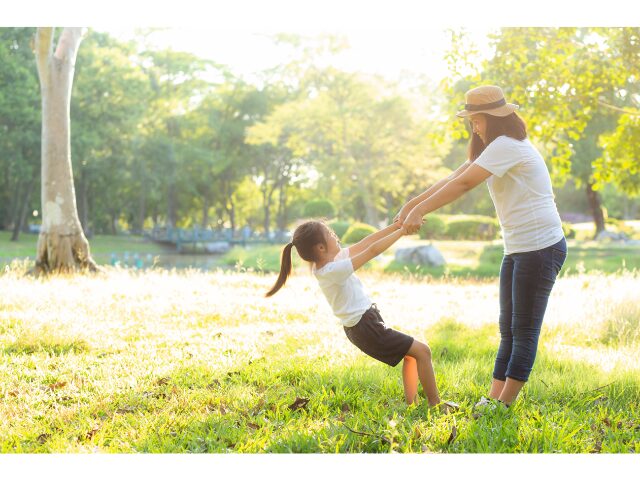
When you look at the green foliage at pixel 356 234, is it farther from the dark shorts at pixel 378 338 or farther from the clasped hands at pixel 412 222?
the clasped hands at pixel 412 222

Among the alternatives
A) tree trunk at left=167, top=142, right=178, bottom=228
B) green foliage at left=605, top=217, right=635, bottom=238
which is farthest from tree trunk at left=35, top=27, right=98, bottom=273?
green foliage at left=605, top=217, right=635, bottom=238

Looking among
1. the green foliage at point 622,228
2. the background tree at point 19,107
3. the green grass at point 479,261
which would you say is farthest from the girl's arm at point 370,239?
the green foliage at point 622,228

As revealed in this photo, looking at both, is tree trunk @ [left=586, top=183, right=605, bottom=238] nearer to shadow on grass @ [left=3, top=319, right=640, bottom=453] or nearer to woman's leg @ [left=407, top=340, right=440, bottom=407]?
shadow on grass @ [left=3, top=319, right=640, bottom=453]

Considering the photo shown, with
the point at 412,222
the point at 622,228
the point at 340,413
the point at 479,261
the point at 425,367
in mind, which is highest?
the point at 412,222

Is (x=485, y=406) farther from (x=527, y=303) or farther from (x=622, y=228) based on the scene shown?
(x=622, y=228)

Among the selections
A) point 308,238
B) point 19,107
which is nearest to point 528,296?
point 308,238

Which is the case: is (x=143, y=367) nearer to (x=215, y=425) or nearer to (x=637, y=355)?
(x=215, y=425)

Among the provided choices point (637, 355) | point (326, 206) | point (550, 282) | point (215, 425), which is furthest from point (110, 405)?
point (326, 206)

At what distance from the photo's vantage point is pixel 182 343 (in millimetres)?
6332

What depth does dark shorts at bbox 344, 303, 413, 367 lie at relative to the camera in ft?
13.2

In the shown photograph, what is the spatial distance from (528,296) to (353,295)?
41.2 inches

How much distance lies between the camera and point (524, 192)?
3.89 m

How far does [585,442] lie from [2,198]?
146 ft

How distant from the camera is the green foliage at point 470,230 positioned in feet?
102
